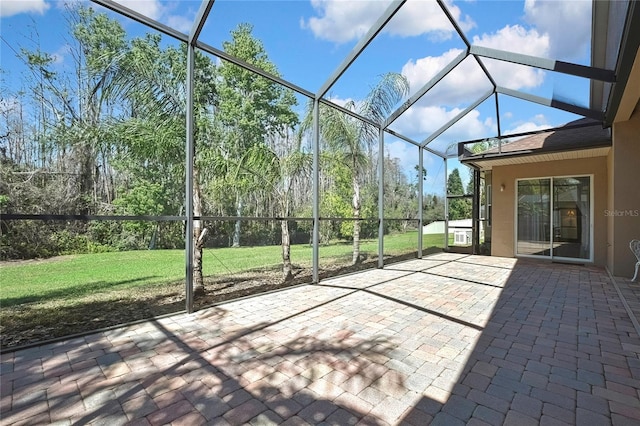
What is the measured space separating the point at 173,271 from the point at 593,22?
847 cm

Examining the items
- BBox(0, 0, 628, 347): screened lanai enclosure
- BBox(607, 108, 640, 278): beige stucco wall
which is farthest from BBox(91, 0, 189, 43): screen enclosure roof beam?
BBox(607, 108, 640, 278): beige stucco wall

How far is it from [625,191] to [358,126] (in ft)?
18.7

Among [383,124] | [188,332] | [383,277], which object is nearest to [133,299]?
[188,332]

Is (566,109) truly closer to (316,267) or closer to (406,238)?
(406,238)

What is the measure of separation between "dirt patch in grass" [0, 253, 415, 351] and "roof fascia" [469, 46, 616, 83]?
5911mm

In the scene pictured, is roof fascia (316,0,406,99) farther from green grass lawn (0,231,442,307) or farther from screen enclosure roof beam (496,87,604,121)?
screen enclosure roof beam (496,87,604,121)

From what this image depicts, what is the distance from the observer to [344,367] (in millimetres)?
2590

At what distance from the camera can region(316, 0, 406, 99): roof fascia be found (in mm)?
4577

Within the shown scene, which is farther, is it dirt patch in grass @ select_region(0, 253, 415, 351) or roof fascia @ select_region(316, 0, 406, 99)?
roof fascia @ select_region(316, 0, 406, 99)

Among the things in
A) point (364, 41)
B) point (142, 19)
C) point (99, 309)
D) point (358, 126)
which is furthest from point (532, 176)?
point (99, 309)

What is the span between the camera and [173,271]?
7137 millimetres

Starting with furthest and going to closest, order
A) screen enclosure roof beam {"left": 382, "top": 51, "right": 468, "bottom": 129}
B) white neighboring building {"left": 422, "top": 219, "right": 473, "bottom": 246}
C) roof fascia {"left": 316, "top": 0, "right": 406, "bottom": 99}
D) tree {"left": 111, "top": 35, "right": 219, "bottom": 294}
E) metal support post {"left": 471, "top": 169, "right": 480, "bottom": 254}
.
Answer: white neighboring building {"left": 422, "top": 219, "right": 473, "bottom": 246} → metal support post {"left": 471, "top": 169, "right": 480, "bottom": 254} → screen enclosure roof beam {"left": 382, "top": 51, "right": 468, "bottom": 129} → roof fascia {"left": 316, "top": 0, "right": 406, "bottom": 99} → tree {"left": 111, "top": 35, "right": 219, "bottom": 294}

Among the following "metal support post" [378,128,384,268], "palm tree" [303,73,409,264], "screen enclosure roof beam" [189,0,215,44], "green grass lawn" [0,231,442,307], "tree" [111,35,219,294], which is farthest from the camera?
"palm tree" [303,73,409,264]

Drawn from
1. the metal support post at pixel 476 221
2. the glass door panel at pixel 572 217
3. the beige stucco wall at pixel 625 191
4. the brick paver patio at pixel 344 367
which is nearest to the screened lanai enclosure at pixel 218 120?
the beige stucco wall at pixel 625 191
